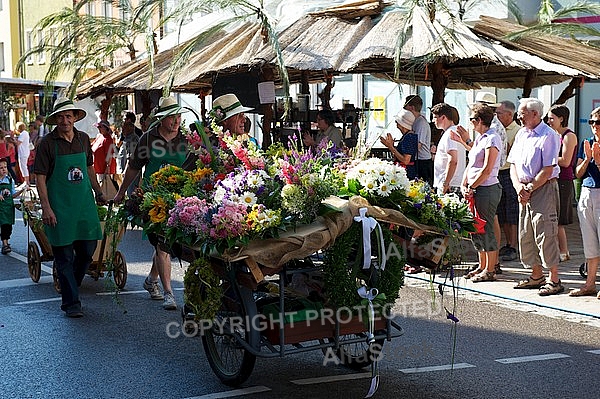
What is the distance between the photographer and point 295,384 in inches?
261

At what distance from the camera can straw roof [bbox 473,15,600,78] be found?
504 inches

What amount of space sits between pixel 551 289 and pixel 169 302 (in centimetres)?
388

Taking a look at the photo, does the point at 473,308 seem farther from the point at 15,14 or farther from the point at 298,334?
the point at 15,14

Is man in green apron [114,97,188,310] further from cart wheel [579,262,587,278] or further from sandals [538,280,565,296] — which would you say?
cart wheel [579,262,587,278]

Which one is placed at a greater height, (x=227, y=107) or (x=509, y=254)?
(x=227, y=107)

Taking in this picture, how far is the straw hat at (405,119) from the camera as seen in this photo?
1242 cm

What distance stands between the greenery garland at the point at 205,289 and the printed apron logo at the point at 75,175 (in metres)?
3.18

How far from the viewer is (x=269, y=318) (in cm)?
610

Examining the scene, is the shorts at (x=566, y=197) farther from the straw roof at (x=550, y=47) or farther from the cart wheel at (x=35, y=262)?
the cart wheel at (x=35, y=262)

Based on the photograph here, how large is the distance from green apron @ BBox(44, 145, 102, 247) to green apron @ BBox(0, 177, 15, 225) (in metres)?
4.83

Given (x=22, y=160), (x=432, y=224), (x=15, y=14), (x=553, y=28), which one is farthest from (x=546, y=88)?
(x=15, y=14)

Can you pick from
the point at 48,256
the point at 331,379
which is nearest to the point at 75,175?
the point at 48,256

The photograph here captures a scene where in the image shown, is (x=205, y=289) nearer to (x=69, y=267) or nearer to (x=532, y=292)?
(x=69, y=267)

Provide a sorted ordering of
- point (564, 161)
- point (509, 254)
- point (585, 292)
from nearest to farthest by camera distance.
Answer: point (585, 292), point (564, 161), point (509, 254)
